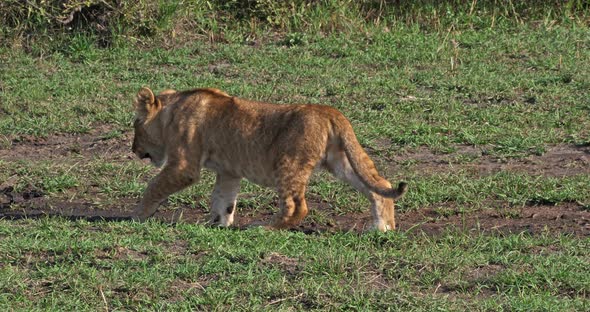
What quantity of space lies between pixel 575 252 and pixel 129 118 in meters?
4.49

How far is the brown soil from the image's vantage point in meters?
7.88

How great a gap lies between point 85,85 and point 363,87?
Result: 2.43m

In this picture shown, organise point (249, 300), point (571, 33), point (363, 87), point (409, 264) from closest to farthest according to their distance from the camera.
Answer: point (249, 300)
point (409, 264)
point (363, 87)
point (571, 33)

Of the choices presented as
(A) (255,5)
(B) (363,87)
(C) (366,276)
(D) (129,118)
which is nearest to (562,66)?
(B) (363,87)

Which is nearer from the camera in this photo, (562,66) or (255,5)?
(562,66)

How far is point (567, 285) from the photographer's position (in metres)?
6.27

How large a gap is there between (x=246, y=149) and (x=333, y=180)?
131 cm

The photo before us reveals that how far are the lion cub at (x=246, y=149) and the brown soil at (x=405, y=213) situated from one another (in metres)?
0.24

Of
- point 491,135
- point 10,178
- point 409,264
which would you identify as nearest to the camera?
point 409,264

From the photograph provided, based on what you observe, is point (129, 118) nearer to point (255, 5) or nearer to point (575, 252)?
point (255, 5)

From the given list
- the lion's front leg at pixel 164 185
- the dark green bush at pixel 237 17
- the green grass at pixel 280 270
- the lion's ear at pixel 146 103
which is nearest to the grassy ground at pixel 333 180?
the green grass at pixel 280 270

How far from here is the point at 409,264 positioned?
21.5 feet

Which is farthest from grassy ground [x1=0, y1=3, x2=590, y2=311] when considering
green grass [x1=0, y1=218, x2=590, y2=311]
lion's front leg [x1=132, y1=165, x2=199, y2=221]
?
lion's front leg [x1=132, y1=165, x2=199, y2=221]

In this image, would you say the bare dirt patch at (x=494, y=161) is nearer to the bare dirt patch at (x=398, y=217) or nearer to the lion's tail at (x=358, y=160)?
the bare dirt patch at (x=398, y=217)
